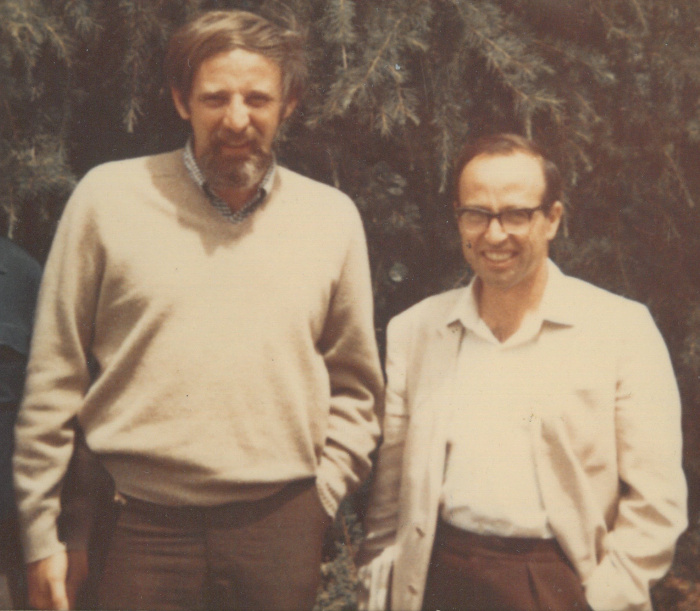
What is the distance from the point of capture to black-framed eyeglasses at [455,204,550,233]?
238cm

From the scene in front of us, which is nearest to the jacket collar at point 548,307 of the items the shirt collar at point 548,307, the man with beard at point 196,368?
the shirt collar at point 548,307

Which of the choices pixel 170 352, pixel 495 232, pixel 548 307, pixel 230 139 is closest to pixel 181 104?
pixel 230 139

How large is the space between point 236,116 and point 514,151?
79 cm

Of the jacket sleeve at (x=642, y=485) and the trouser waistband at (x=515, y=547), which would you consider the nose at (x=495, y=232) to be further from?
the trouser waistband at (x=515, y=547)

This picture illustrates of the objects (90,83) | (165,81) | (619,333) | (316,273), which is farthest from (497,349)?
(90,83)

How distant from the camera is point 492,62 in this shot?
271 centimetres

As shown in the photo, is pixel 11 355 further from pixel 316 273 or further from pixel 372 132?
pixel 372 132

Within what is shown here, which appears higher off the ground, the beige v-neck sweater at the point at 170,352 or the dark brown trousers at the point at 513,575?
the beige v-neck sweater at the point at 170,352

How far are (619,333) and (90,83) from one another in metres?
1.80

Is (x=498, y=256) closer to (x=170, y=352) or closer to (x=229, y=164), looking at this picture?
(x=229, y=164)

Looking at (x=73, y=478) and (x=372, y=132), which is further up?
(x=372, y=132)

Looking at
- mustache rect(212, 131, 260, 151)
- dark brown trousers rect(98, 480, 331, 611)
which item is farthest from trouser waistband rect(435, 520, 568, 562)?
mustache rect(212, 131, 260, 151)

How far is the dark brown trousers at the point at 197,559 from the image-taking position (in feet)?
6.95

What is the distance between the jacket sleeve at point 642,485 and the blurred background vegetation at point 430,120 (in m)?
0.78
